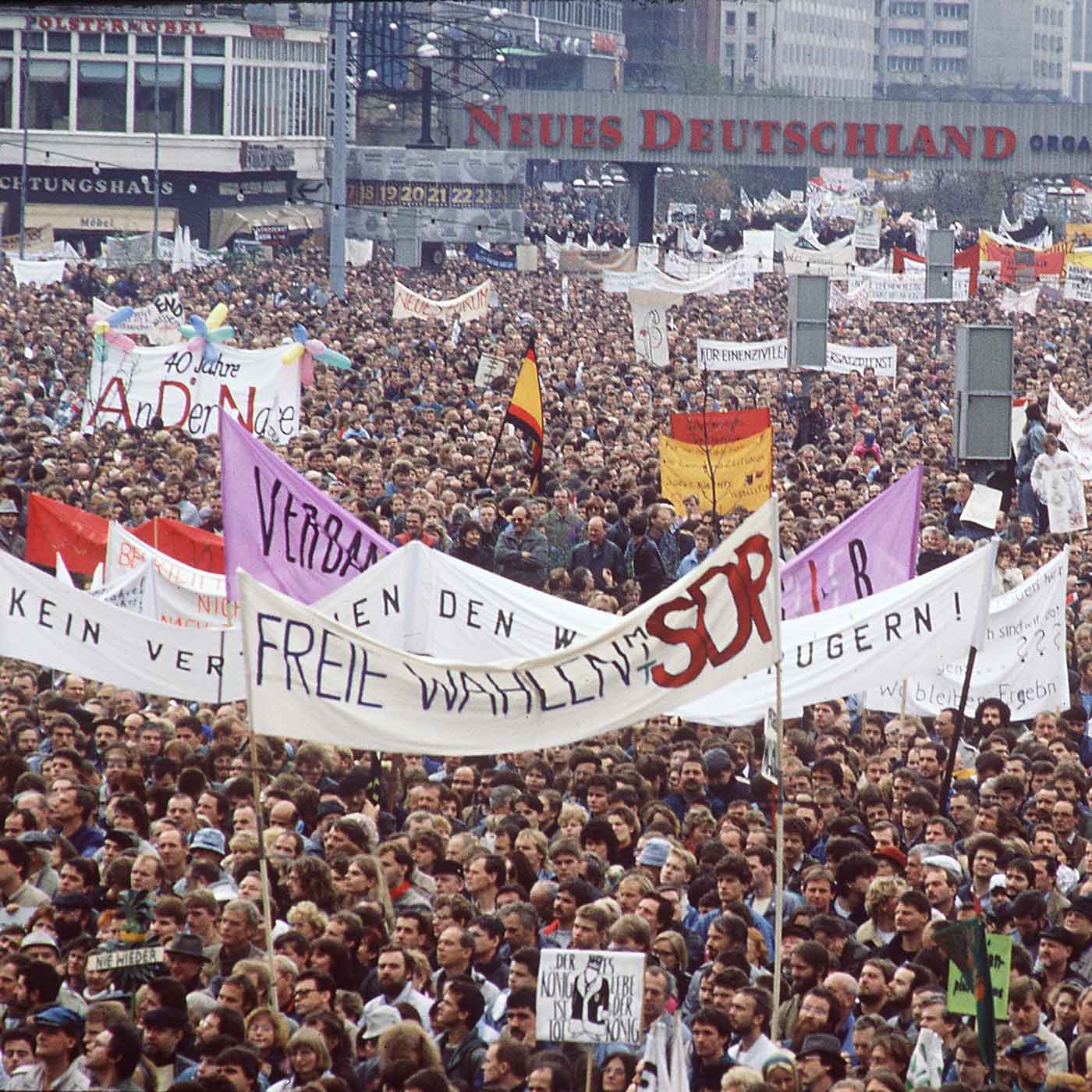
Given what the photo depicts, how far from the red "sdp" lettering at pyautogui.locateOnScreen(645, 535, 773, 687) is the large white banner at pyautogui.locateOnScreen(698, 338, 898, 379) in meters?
17.4

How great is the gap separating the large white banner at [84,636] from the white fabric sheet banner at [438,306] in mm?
25128

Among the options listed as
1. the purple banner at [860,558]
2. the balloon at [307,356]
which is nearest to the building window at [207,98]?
the balloon at [307,356]

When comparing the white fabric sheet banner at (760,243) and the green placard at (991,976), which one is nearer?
the green placard at (991,976)

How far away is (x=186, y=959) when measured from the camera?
7.90 metres

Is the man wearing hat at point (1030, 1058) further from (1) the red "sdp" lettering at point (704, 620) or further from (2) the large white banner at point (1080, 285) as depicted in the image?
(2) the large white banner at point (1080, 285)

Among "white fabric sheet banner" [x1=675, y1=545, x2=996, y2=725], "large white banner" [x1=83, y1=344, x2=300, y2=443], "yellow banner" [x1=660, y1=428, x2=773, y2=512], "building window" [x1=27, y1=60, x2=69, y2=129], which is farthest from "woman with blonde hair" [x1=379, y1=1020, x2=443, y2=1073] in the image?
"building window" [x1=27, y1=60, x2=69, y2=129]

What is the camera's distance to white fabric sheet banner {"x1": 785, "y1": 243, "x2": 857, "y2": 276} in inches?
1859

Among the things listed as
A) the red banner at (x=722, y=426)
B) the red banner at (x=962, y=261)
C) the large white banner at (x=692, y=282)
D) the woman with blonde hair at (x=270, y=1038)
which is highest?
the red banner at (x=962, y=261)

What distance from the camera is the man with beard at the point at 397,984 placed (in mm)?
7645

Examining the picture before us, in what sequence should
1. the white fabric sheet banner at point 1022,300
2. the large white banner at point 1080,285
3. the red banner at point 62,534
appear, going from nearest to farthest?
the red banner at point 62,534, the large white banner at point 1080,285, the white fabric sheet banner at point 1022,300

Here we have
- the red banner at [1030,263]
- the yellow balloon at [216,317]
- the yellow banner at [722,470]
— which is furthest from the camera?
the red banner at [1030,263]

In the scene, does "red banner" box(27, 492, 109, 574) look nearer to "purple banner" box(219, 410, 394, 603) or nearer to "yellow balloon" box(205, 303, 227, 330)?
"purple banner" box(219, 410, 394, 603)

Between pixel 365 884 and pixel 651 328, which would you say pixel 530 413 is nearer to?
pixel 365 884

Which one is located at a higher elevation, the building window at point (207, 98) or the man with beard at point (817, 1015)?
the building window at point (207, 98)
